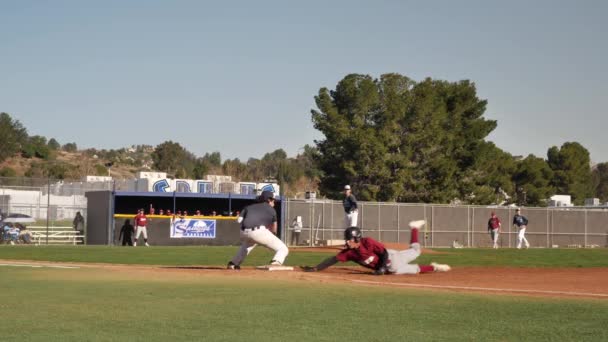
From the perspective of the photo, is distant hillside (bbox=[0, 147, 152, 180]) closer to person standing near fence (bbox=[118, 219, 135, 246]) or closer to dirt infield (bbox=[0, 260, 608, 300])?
person standing near fence (bbox=[118, 219, 135, 246])

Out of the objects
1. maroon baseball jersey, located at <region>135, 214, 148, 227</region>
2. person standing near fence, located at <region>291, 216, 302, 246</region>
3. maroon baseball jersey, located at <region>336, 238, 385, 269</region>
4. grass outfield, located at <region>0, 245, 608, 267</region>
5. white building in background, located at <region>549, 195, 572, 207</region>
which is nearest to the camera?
maroon baseball jersey, located at <region>336, 238, 385, 269</region>

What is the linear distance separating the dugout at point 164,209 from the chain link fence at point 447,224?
223cm

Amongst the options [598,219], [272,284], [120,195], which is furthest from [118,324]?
[598,219]

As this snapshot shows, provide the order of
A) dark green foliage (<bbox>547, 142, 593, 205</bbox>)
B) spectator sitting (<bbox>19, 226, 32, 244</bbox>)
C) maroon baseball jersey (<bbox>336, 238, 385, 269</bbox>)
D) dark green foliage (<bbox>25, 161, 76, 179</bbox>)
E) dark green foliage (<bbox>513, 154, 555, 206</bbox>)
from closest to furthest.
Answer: maroon baseball jersey (<bbox>336, 238, 385, 269</bbox>), spectator sitting (<bbox>19, 226, 32, 244</bbox>), dark green foliage (<bbox>513, 154, 555, 206</bbox>), dark green foliage (<bbox>547, 142, 593, 205</bbox>), dark green foliage (<bbox>25, 161, 76, 179</bbox>)

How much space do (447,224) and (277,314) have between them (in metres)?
45.6

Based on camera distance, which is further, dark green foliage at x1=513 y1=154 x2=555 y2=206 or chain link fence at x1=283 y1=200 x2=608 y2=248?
dark green foliage at x1=513 y1=154 x2=555 y2=206

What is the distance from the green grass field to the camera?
819cm

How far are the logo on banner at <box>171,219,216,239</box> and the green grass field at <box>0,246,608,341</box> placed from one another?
32546 millimetres

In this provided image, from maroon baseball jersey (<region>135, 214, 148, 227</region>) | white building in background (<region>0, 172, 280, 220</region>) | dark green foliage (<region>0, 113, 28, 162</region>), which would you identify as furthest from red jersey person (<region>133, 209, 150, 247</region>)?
dark green foliage (<region>0, 113, 28, 162</region>)

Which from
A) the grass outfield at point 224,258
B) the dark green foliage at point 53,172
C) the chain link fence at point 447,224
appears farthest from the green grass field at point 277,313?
the dark green foliage at point 53,172

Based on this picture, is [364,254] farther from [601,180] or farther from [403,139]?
[601,180]

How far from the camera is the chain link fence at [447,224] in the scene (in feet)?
167

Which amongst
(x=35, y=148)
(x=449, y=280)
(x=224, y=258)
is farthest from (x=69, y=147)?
(x=449, y=280)

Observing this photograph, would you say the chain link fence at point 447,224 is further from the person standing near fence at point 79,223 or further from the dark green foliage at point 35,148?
the dark green foliage at point 35,148
